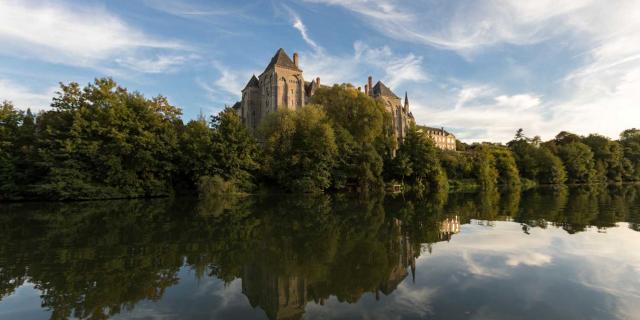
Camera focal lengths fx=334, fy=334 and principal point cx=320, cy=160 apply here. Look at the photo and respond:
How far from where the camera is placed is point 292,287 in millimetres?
6129

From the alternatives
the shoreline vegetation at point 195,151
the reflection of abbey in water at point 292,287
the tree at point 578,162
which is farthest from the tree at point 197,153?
the tree at point 578,162

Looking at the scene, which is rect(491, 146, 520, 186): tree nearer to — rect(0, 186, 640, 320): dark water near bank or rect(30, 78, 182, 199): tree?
rect(0, 186, 640, 320): dark water near bank

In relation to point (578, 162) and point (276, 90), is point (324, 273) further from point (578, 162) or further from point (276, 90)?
point (578, 162)

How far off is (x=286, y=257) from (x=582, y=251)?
295 inches

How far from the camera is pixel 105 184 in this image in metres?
31.7

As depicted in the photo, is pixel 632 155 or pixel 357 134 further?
pixel 632 155

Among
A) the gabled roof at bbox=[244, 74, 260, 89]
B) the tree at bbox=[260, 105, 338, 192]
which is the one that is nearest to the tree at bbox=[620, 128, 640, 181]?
the tree at bbox=[260, 105, 338, 192]

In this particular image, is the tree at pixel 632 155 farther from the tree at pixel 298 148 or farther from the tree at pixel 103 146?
the tree at pixel 103 146

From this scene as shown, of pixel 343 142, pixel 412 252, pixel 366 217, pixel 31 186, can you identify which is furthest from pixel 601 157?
pixel 31 186

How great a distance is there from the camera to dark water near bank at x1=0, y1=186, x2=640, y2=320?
204 inches

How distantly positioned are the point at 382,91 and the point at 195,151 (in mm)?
51241

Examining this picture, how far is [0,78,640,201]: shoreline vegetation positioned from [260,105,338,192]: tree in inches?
4.6

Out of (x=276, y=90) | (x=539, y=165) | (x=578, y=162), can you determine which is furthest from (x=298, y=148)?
(x=578, y=162)

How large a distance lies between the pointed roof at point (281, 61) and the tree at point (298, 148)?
26.7m
